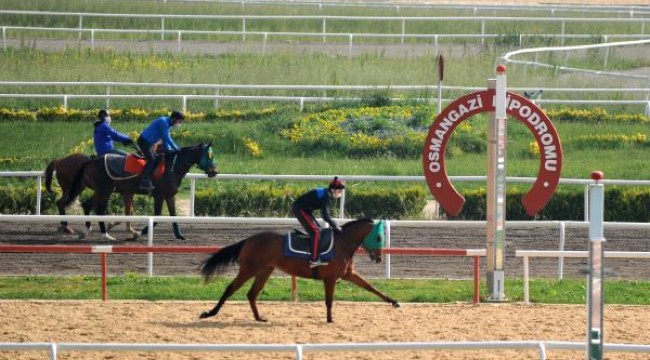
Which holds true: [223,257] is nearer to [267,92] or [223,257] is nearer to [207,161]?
[207,161]

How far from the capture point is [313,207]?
43.8ft

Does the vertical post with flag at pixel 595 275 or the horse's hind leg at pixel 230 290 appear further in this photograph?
the horse's hind leg at pixel 230 290

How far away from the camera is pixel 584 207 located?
18875 millimetres

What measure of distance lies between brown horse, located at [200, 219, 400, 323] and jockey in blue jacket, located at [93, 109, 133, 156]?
573cm

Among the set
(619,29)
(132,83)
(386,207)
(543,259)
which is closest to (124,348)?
(543,259)

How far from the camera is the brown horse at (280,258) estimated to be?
1320cm

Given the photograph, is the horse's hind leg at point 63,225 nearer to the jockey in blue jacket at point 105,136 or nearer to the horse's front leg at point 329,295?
the jockey in blue jacket at point 105,136

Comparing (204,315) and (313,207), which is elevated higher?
(313,207)

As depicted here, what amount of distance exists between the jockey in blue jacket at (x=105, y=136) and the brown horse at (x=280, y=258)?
5733 mm

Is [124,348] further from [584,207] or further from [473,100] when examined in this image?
[584,207]

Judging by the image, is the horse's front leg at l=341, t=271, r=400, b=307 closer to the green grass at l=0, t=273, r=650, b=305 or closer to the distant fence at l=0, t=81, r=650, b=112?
the green grass at l=0, t=273, r=650, b=305

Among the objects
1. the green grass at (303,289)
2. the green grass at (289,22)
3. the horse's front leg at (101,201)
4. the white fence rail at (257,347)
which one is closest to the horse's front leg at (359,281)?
the green grass at (303,289)

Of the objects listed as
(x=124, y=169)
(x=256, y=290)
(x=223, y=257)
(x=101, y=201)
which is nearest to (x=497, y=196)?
(x=256, y=290)

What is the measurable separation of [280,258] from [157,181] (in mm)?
5418
